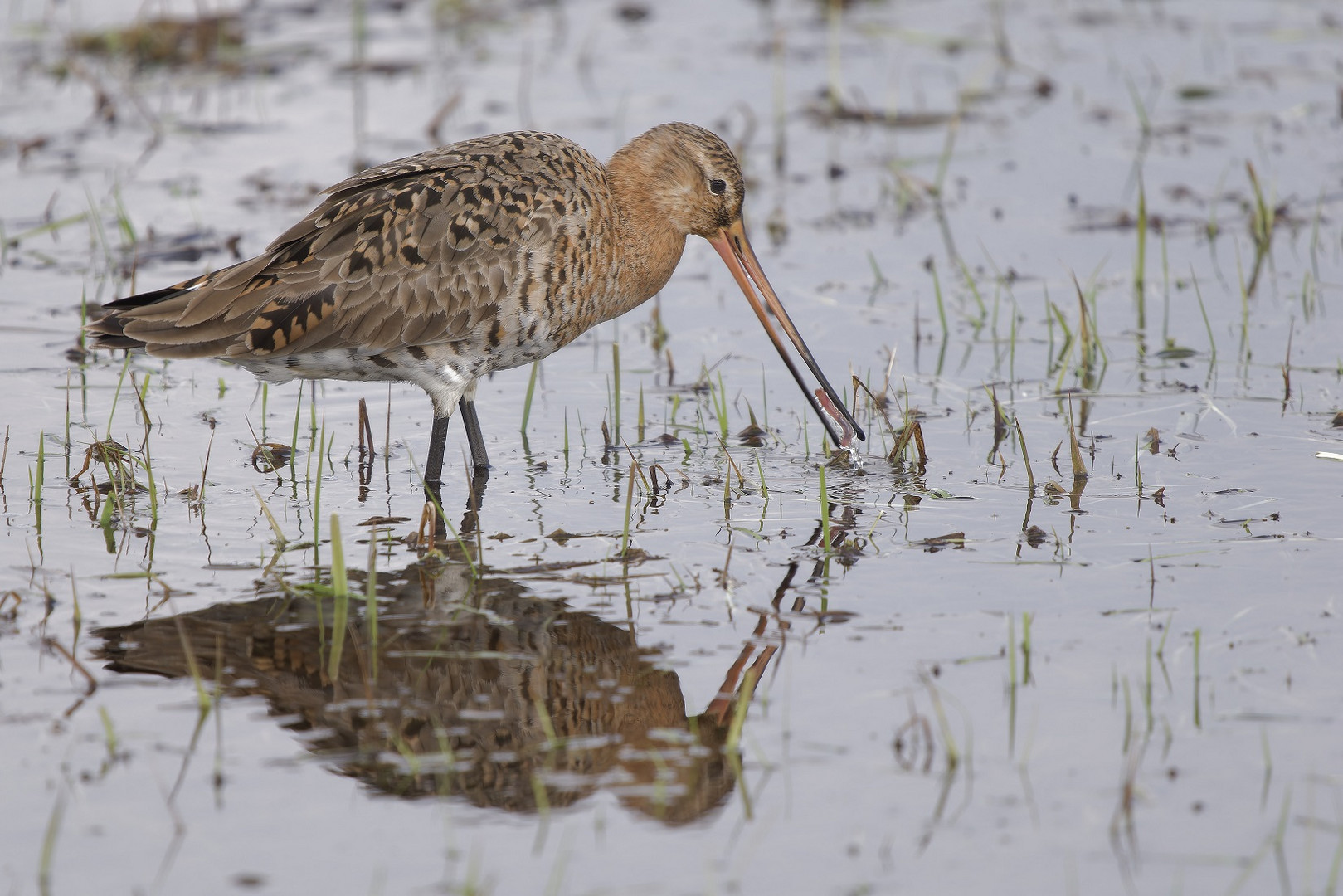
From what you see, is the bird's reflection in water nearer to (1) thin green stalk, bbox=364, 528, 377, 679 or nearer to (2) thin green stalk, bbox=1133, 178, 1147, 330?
(1) thin green stalk, bbox=364, 528, 377, 679

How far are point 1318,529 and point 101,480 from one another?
14.1 ft

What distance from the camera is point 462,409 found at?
6.06m

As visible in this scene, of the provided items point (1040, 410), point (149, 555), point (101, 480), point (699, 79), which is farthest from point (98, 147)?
point (1040, 410)

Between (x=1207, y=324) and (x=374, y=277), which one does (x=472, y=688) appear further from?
Result: (x=1207, y=324)

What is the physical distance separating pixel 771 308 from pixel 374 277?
169cm

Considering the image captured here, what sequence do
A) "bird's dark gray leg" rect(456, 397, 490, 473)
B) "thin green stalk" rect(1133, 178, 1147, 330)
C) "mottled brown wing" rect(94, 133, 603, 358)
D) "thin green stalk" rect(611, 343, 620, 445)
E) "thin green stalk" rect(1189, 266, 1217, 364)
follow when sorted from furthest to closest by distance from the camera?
"thin green stalk" rect(1133, 178, 1147, 330), "thin green stalk" rect(1189, 266, 1217, 364), "thin green stalk" rect(611, 343, 620, 445), "bird's dark gray leg" rect(456, 397, 490, 473), "mottled brown wing" rect(94, 133, 603, 358)

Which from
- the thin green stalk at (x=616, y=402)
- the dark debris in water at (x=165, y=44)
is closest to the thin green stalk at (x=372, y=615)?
the thin green stalk at (x=616, y=402)

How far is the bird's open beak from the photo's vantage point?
6.39m

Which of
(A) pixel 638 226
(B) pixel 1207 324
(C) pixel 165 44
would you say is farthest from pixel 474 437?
(C) pixel 165 44

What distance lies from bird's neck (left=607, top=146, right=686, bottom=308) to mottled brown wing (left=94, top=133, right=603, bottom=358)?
15.2 inches

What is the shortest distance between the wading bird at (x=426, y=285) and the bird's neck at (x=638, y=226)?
0.07 metres

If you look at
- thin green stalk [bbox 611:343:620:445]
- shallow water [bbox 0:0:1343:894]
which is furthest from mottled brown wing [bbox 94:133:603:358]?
thin green stalk [bbox 611:343:620:445]

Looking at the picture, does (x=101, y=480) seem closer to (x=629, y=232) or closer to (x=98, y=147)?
(x=629, y=232)

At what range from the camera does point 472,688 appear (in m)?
4.30
